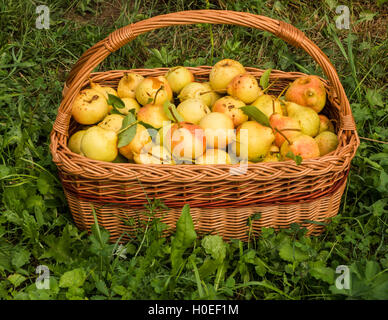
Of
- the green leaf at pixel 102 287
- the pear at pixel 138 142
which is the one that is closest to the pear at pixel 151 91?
the pear at pixel 138 142

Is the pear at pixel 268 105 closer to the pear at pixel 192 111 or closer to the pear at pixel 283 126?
the pear at pixel 283 126

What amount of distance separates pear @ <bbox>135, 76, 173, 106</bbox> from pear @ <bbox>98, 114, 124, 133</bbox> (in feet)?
0.56

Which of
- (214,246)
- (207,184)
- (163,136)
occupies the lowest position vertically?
(214,246)

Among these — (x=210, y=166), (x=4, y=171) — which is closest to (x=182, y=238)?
(x=210, y=166)

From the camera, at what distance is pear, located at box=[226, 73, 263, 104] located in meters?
2.04

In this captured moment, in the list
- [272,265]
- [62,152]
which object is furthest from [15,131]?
[272,265]

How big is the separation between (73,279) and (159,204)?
441mm

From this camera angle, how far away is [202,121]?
1907mm

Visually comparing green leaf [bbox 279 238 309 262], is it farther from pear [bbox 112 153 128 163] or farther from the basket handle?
pear [bbox 112 153 128 163]

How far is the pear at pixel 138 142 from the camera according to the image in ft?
5.99

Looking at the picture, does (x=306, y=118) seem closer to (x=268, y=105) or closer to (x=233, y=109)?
(x=268, y=105)

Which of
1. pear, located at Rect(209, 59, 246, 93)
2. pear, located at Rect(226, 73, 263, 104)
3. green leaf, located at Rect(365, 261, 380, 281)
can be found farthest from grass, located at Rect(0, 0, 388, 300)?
pear, located at Rect(209, 59, 246, 93)
